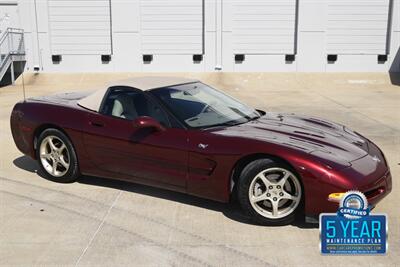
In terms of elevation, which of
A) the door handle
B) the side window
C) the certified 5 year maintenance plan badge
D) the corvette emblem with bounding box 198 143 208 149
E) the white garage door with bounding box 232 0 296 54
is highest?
the white garage door with bounding box 232 0 296 54

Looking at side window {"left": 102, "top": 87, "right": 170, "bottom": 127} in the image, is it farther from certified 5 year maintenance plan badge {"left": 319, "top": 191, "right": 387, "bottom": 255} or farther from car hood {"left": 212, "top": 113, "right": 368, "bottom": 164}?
certified 5 year maintenance plan badge {"left": 319, "top": 191, "right": 387, "bottom": 255}

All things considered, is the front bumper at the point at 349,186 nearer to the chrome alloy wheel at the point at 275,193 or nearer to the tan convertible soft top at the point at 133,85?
the chrome alloy wheel at the point at 275,193

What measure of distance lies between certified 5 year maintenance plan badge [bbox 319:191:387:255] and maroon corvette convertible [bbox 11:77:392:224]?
42cm

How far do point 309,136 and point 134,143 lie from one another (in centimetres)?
173

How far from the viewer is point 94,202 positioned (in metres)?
4.91

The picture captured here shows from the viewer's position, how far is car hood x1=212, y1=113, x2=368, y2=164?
4234mm

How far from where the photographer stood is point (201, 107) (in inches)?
198

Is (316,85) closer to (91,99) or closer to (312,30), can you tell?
(312,30)

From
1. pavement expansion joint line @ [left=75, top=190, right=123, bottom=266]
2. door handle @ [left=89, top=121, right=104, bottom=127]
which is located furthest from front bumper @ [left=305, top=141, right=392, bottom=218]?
door handle @ [left=89, top=121, right=104, bottom=127]

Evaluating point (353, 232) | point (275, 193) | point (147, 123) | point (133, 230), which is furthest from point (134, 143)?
point (353, 232)

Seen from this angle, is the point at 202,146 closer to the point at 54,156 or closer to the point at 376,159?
the point at 376,159

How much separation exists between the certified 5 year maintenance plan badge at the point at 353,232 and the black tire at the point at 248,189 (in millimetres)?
587

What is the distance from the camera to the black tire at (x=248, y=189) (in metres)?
4.12

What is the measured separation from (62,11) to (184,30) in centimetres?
536
